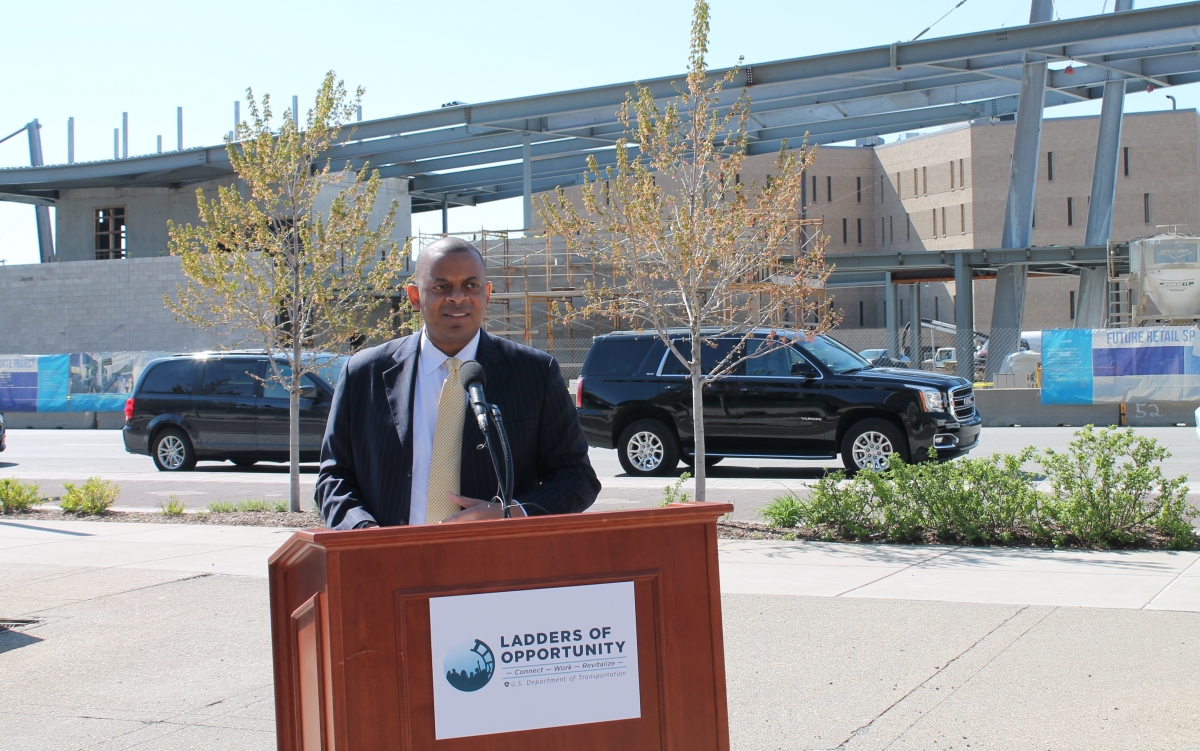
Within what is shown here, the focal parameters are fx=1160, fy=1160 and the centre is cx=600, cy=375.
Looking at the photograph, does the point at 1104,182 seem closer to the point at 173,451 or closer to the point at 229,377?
the point at 229,377

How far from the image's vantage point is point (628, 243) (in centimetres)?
1188

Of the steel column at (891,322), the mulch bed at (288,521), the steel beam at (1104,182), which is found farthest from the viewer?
the steel beam at (1104,182)

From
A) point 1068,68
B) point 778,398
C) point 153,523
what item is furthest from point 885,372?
point 1068,68

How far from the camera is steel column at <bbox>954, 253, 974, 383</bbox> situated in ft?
96.0

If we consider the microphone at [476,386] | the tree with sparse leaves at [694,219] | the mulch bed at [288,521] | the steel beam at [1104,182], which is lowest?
the mulch bed at [288,521]

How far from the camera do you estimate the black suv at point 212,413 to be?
56.7 feet

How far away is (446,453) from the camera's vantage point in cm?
309

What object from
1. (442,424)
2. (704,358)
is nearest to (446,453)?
(442,424)

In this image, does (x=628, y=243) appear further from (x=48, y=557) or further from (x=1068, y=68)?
(x=1068, y=68)

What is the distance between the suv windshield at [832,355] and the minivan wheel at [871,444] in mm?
837

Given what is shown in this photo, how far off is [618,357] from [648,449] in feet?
4.44

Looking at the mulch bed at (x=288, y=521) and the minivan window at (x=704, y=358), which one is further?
the minivan window at (x=704, y=358)

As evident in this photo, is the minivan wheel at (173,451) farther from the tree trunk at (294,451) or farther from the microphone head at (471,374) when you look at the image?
the microphone head at (471,374)

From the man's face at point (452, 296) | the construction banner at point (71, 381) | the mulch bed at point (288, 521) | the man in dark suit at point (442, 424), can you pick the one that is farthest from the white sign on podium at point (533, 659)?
the construction banner at point (71, 381)
